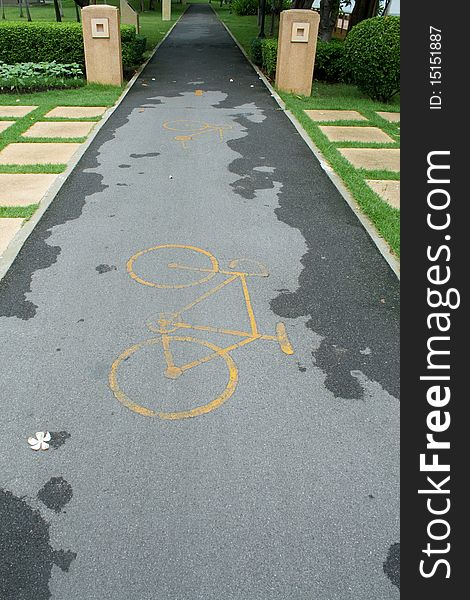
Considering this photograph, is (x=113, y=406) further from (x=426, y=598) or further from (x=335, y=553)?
(x=426, y=598)

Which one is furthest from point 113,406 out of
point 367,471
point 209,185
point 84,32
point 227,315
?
point 84,32

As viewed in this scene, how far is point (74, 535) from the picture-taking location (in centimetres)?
296

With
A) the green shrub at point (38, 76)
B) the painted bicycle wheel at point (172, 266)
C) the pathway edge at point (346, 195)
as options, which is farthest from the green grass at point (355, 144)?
the green shrub at point (38, 76)

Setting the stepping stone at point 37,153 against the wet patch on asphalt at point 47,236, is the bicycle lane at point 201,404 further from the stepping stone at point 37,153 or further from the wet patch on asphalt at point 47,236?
the stepping stone at point 37,153

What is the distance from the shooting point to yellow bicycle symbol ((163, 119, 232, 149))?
1102 cm

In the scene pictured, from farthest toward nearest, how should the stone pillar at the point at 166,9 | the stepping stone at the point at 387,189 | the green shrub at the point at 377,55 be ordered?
the stone pillar at the point at 166,9 → the green shrub at the point at 377,55 → the stepping stone at the point at 387,189

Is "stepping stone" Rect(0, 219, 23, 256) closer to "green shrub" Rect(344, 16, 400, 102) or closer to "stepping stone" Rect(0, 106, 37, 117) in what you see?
"stepping stone" Rect(0, 106, 37, 117)

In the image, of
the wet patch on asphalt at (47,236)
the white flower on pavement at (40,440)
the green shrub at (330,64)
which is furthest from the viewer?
the green shrub at (330,64)

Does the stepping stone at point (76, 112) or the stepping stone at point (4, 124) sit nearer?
the stepping stone at point (4, 124)

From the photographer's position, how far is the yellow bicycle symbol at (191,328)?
4.00 metres

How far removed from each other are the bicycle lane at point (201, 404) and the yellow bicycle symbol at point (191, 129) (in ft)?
11.7

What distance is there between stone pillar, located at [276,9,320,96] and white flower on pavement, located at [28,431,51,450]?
1405 centimetres

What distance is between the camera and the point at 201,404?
3934 mm

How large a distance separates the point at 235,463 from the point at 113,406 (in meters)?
1.05
